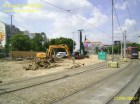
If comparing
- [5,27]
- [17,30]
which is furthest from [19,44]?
[17,30]

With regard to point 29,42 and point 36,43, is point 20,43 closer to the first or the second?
point 29,42

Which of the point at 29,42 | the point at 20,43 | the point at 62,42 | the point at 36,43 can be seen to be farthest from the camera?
the point at 62,42

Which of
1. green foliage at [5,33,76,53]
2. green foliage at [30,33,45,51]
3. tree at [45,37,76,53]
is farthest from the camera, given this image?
tree at [45,37,76,53]

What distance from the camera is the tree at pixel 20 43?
100700 millimetres

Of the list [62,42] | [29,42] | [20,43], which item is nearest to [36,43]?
[29,42]

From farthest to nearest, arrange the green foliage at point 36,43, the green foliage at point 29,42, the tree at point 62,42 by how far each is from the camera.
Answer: the tree at point 62,42 → the green foliage at point 36,43 → the green foliage at point 29,42

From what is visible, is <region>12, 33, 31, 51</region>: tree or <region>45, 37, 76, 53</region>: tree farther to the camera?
<region>45, 37, 76, 53</region>: tree

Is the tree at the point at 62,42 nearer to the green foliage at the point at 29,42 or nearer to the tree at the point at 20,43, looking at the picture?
the green foliage at the point at 29,42

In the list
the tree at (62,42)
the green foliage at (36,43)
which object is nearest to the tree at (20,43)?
the green foliage at (36,43)

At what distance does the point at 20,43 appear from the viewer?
102500mm

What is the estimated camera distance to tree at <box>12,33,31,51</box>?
100700 mm

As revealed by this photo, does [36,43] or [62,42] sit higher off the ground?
[62,42]

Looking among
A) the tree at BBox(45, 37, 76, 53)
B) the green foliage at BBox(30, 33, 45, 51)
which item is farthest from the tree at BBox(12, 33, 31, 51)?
the tree at BBox(45, 37, 76, 53)

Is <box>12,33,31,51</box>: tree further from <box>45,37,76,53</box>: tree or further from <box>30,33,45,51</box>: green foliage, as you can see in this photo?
<box>45,37,76,53</box>: tree
